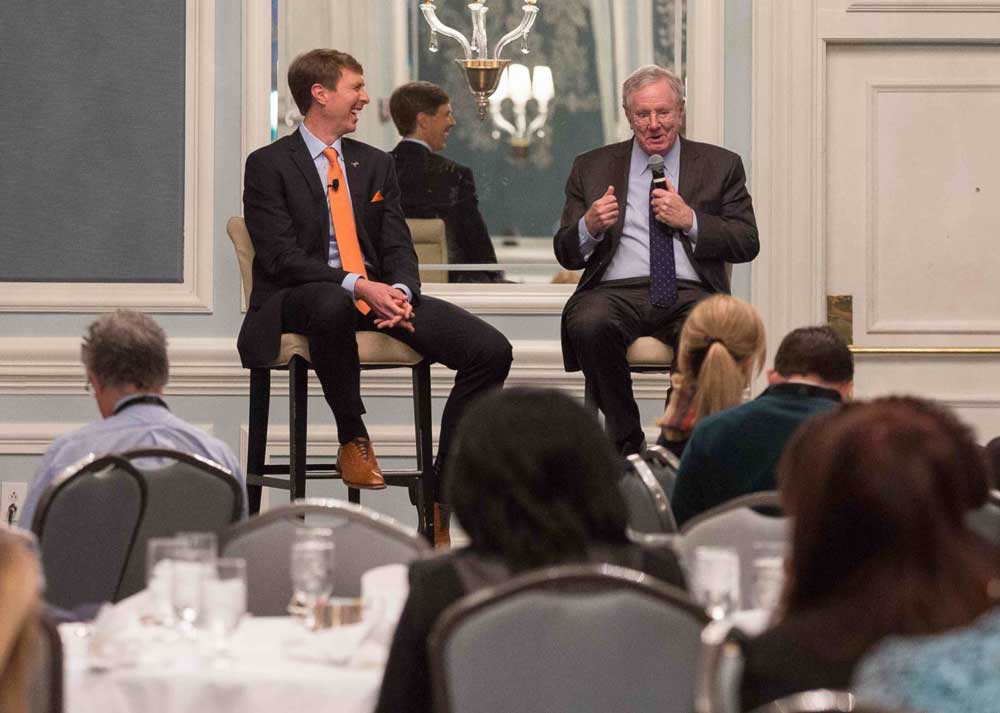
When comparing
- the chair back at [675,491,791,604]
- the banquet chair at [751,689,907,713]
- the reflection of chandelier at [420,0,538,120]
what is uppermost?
the reflection of chandelier at [420,0,538,120]

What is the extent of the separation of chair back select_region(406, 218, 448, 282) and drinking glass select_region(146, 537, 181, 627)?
146 inches

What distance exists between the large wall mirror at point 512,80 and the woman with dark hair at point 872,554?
14.2 ft

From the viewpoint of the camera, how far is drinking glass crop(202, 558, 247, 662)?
2.10m

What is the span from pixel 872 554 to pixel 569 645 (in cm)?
42

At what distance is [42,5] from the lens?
584 centimetres

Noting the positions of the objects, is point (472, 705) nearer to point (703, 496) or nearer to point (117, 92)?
point (703, 496)

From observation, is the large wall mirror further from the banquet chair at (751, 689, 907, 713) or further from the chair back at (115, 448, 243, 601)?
the banquet chair at (751, 689, 907, 713)

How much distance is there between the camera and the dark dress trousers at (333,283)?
4664 mm

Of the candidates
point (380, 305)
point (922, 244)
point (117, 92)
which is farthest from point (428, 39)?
point (922, 244)

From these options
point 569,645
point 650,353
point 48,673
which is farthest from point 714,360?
point 48,673

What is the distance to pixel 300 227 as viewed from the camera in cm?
491

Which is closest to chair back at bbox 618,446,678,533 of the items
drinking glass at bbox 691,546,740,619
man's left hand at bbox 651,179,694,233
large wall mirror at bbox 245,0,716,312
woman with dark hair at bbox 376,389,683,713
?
drinking glass at bbox 691,546,740,619

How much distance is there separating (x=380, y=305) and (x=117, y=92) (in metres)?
1.74

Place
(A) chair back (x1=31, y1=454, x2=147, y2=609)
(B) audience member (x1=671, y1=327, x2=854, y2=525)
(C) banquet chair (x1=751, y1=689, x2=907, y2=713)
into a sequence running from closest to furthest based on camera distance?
(C) banquet chair (x1=751, y1=689, x2=907, y2=713) → (A) chair back (x1=31, y1=454, x2=147, y2=609) → (B) audience member (x1=671, y1=327, x2=854, y2=525)
